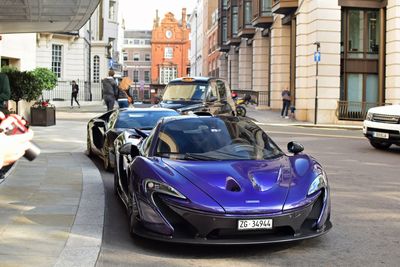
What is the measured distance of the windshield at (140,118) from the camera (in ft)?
35.8

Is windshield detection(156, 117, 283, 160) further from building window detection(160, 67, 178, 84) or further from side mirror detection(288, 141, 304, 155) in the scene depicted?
building window detection(160, 67, 178, 84)

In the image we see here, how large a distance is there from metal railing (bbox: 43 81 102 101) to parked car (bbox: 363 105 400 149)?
90.7ft

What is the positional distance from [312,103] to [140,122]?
19.7 meters

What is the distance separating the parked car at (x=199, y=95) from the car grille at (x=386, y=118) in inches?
167

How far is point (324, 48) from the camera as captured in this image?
95.5 feet

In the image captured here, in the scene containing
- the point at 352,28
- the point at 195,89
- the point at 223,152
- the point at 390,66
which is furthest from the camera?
the point at 352,28

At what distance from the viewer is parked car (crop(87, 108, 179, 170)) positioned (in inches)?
417

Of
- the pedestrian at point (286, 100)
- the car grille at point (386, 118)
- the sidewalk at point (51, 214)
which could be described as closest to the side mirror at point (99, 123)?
the sidewalk at point (51, 214)

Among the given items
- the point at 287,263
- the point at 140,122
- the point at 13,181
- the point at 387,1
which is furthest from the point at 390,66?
the point at 287,263

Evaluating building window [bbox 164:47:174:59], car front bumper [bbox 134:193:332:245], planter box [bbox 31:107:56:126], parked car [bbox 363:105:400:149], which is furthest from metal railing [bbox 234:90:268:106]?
building window [bbox 164:47:174:59]

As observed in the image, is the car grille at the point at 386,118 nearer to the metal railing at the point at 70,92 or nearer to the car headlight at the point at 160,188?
the car headlight at the point at 160,188

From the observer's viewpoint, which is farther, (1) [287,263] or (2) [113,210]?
(2) [113,210]

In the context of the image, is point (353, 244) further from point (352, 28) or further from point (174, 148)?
point (352, 28)

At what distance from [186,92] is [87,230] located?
11.1 meters
